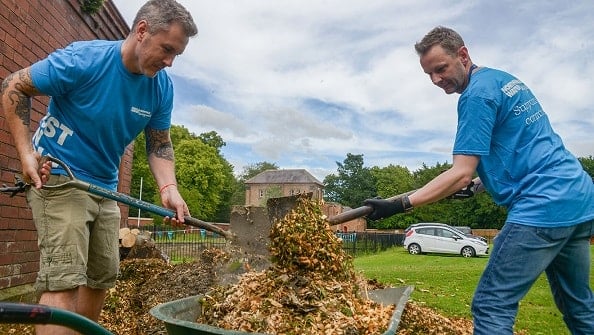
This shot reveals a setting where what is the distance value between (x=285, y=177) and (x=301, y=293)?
74.7 meters

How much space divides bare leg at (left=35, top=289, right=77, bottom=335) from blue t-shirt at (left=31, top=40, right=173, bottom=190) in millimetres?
598

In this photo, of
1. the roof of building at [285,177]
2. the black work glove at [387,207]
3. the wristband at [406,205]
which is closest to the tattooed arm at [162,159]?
the black work glove at [387,207]

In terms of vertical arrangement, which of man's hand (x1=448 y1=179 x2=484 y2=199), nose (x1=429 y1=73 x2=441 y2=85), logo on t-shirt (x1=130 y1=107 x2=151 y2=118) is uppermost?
nose (x1=429 y1=73 x2=441 y2=85)

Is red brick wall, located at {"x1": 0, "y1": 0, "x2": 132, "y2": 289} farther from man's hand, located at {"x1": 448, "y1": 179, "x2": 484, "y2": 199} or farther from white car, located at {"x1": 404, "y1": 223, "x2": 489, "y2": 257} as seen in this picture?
white car, located at {"x1": 404, "y1": 223, "x2": 489, "y2": 257}

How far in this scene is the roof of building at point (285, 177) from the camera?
7575 cm

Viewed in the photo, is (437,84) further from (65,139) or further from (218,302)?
(65,139)

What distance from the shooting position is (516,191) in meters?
2.61

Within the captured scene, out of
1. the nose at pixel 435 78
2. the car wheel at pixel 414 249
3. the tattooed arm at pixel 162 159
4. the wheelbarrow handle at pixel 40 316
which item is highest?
the nose at pixel 435 78

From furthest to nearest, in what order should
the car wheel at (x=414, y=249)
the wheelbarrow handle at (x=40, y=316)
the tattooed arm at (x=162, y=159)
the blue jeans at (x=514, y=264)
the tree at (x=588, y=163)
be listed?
the tree at (x=588, y=163), the car wheel at (x=414, y=249), the tattooed arm at (x=162, y=159), the blue jeans at (x=514, y=264), the wheelbarrow handle at (x=40, y=316)

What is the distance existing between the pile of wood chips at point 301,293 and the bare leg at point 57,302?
0.65m

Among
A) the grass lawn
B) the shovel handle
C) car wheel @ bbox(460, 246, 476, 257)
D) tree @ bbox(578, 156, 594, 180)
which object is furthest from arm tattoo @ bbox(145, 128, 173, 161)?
tree @ bbox(578, 156, 594, 180)

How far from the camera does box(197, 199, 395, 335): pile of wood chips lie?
8.08 ft

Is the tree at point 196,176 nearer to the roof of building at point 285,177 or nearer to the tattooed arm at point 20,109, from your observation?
the roof of building at point 285,177

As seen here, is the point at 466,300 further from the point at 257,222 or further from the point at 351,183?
the point at 351,183
